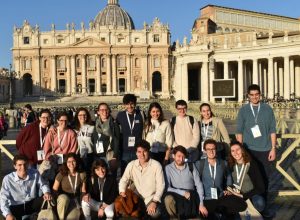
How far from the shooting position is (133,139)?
8.56 m

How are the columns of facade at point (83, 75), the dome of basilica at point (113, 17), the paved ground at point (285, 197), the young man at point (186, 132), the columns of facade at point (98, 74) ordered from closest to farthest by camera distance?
the paved ground at point (285, 197)
the young man at point (186, 132)
the columns of facade at point (83, 75)
the columns of facade at point (98, 74)
the dome of basilica at point (113, 17)

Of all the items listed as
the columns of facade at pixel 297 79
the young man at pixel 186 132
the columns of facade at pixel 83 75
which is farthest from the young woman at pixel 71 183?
the columns of facade at pixel 83 75

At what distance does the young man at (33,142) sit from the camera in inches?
321

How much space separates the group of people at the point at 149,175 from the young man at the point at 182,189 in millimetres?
15

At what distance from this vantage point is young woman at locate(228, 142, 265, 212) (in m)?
7.31

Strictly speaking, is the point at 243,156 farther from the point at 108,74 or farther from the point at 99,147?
the point at 108,74

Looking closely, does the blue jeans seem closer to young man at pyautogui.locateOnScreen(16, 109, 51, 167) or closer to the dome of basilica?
young man at pyautogui.locateOnScreen(16, 109, 51, 167)

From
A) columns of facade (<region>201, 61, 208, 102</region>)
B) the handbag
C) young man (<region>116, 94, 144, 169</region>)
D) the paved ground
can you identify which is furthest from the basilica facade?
the handbag

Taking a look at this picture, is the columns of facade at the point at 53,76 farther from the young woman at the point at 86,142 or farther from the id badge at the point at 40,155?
the id badge at the point at 40,155

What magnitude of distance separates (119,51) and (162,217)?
91.9 metres

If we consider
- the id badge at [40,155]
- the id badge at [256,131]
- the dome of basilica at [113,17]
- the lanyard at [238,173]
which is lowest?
the lanyard at [238,173]

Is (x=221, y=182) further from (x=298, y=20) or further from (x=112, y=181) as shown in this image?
(x=298, y=20)

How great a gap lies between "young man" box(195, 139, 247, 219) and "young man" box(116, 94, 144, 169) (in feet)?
4.95

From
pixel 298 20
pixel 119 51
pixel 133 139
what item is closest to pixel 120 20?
pixel 119 51
